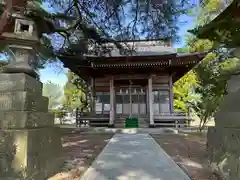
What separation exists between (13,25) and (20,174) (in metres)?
2.53

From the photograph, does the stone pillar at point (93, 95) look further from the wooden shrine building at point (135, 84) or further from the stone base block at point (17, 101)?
the stone base block at point (17, 101)

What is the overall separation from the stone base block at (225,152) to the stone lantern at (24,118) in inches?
108

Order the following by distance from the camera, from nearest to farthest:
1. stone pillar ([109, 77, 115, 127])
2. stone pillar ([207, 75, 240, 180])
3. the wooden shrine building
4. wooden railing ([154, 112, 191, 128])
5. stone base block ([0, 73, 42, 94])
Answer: stone pillar ([207, 75, 240, 180]) < stone base block ([0, 73, 42, 94]) < the wooden shrine building < wooden railing ([154, 112, 191, 128]) < stone pillar ([109, 77, 115, 127])

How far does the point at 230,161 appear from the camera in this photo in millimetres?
3090

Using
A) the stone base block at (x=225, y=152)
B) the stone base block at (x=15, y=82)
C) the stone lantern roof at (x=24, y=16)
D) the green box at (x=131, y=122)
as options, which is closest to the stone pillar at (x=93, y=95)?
the green box at (x=131, y=122)

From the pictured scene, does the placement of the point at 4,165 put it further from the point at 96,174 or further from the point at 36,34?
the point at 36,34

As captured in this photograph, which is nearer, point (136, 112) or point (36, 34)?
point (36, 34)

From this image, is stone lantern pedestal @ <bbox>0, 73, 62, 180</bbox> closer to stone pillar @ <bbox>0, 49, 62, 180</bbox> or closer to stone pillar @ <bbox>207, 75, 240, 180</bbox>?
stone pillar @ <bbox>0, 49, 62, 180</bbox>

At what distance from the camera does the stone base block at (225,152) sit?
2.93 m


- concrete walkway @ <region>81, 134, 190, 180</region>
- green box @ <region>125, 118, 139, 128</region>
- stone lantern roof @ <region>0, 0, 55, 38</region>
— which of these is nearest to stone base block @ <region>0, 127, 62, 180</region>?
concrete walkway @ <region>81, 134, 190, 180</region>

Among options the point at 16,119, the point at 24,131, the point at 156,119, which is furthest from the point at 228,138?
the point at 156,119

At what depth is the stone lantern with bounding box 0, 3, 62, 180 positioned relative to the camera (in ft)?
9.41

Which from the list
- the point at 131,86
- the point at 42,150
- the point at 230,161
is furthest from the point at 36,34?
the point at 131,86

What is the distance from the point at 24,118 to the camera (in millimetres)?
2998
